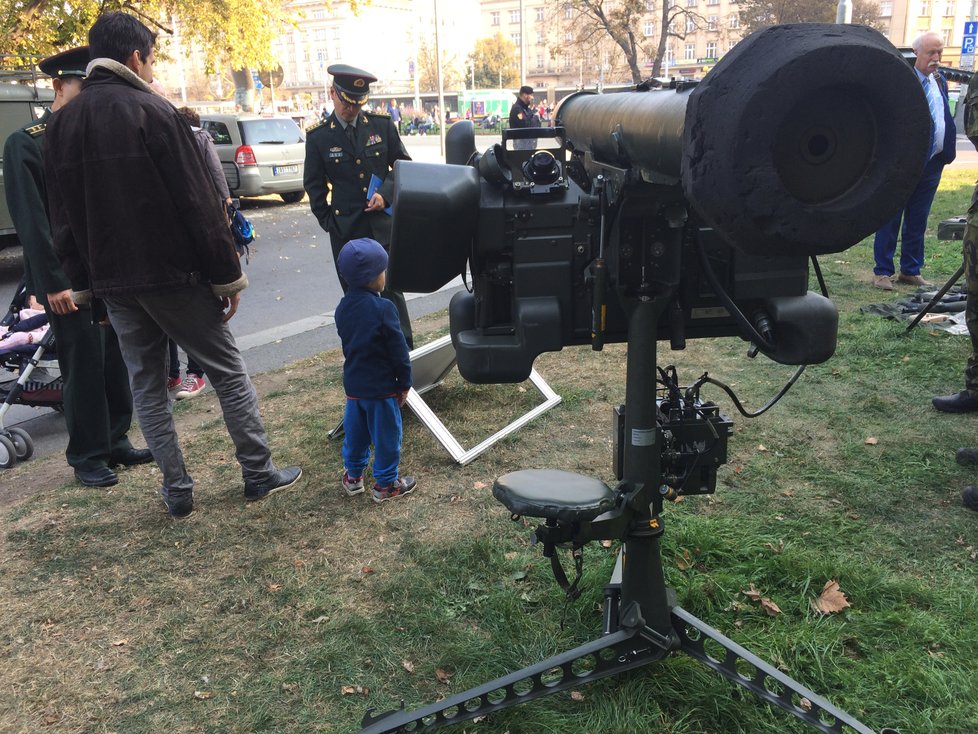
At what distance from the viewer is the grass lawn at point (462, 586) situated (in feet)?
8.82

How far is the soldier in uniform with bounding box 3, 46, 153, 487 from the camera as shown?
421cm

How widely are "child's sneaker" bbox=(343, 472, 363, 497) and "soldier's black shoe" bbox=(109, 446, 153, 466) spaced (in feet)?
4.66

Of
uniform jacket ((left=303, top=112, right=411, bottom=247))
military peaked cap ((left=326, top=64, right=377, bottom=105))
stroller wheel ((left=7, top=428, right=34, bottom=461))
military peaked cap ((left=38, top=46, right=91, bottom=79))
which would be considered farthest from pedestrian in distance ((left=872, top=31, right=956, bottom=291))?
stroller wheel ((left=7, top=428, right=34, bottom=461))

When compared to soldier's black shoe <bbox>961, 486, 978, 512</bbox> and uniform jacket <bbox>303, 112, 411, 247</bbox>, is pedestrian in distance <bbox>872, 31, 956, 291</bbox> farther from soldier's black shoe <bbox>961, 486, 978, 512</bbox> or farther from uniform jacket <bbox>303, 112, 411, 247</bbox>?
uniform jacket <bbox>303, 112, 411, 247</bbox>

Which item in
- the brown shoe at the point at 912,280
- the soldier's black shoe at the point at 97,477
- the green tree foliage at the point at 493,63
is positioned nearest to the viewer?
the soldier's black shoe at the point at 97,477

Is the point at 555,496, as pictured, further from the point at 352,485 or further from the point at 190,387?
the point at 190,387

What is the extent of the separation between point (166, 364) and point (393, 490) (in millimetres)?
1332

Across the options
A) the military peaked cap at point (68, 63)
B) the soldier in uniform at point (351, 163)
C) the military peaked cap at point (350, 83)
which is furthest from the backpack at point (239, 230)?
the military peaked cap at point (68, 63)

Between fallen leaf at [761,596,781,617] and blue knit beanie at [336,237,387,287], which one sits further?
blue knit beanie at [336,237,387,287]

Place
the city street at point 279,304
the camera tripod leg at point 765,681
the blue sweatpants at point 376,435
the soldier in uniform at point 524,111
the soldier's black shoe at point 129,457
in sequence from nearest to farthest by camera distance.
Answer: the camera tripod leg at point 765,681 < the blue sweatpants at point 376,435 < the soldier's black shoe at point 129,457 < the city street at point 279,304 < the soldier in uniform at point 524,111

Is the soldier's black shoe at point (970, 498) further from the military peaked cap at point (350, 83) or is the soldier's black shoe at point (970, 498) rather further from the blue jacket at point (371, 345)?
the military peaked cap at point (350, 83)

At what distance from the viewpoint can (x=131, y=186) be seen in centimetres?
348

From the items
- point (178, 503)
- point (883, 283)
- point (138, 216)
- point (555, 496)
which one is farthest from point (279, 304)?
point (555, 496)

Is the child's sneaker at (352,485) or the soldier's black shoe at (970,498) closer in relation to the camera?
the soldier's black shoe at (970,498)
